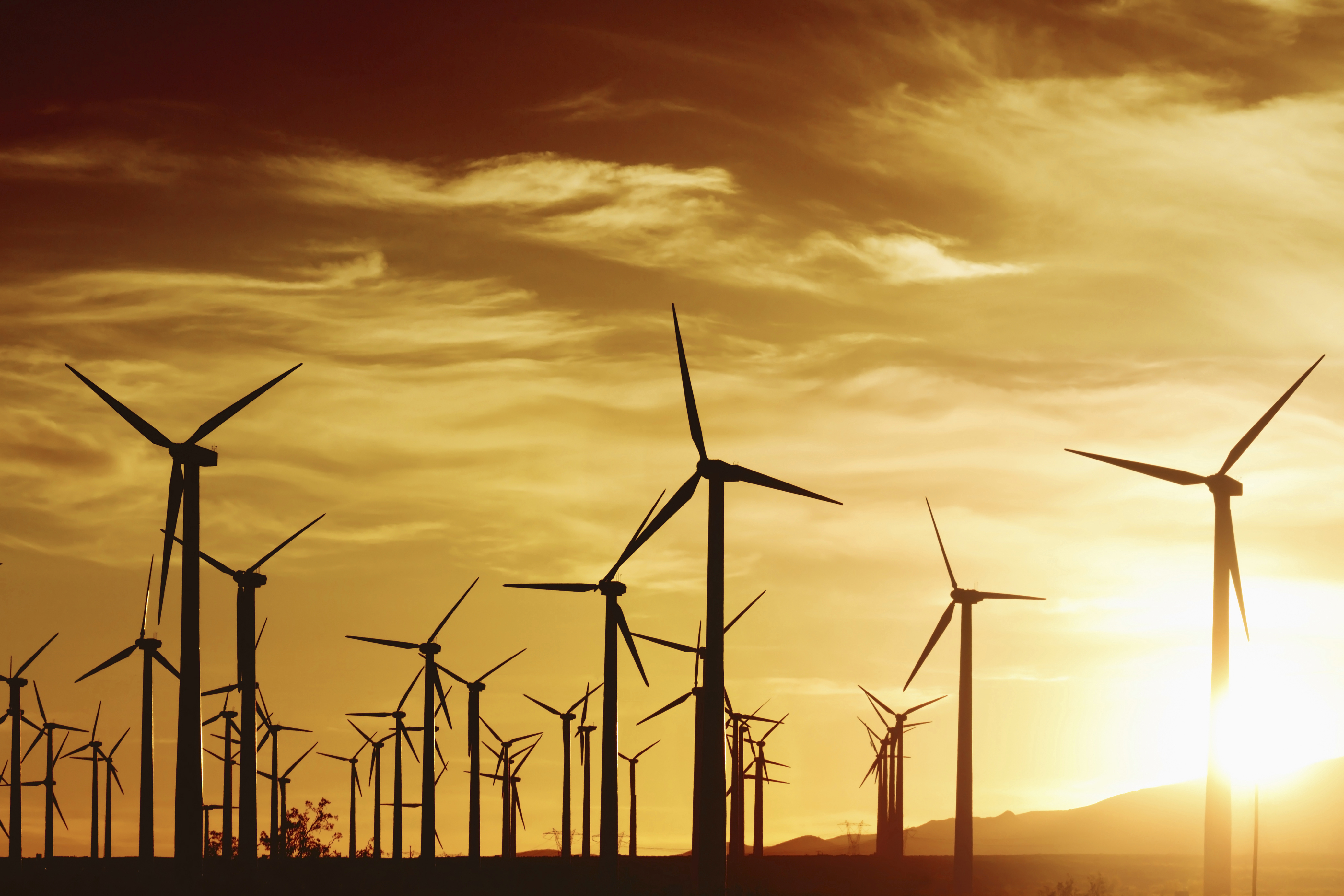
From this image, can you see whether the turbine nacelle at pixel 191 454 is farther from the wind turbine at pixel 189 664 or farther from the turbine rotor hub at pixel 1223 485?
the turbine rotor hub at pixel 1223 485

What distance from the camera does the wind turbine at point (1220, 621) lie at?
54344mm

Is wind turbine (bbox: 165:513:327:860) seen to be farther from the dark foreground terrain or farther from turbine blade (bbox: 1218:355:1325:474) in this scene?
turbine blade (bbox: 1218:355:1325:474)

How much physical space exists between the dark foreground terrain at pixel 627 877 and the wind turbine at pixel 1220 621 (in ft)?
124

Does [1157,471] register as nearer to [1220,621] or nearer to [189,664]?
[1220,621]

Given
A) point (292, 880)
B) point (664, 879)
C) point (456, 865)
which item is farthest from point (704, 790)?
point (456, 865)

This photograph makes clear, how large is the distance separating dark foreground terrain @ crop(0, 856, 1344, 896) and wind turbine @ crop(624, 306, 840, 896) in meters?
19.3

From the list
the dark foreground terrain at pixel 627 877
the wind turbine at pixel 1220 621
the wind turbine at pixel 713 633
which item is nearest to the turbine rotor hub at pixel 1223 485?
the wind turbine at pixel 1220 621

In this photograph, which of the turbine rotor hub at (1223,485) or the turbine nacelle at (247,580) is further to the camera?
the turbine nacelle at (247,580)

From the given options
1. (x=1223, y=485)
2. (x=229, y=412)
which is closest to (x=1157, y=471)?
(x=1223, y=485)

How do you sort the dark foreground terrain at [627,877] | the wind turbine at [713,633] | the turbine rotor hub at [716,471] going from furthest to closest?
the dark foreground terrain at [627,877]
the turbine rotor hub at [716,471]
the wind turbine at [713,633]

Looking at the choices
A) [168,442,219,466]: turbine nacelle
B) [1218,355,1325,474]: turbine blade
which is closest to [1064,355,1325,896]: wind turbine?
[1218,355,1325,474]: turbine blade

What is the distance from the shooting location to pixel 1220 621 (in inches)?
2338

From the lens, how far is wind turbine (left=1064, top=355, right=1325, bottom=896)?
178 ft

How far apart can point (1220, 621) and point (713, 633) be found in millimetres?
20780
